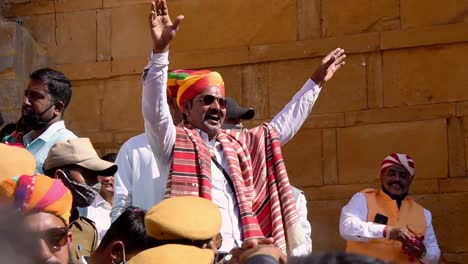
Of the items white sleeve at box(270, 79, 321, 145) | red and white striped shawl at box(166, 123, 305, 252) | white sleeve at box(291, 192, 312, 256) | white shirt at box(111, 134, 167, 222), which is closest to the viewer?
red and white striped shawl at box(166, 123, 305, 252)

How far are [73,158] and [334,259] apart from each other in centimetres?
330

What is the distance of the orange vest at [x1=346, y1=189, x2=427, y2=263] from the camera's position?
9.45 metres

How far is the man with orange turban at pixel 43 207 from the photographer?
493 centimetres

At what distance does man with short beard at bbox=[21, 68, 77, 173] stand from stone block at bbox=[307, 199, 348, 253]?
3.47 m

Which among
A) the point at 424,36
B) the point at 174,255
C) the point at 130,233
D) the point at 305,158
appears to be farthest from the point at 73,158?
the point at 424,36

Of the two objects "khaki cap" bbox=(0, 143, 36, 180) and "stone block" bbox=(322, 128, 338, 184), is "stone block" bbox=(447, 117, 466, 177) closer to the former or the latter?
"stone block" bbox=(322, 128, 338, 184)

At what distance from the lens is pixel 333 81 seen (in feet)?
35.2

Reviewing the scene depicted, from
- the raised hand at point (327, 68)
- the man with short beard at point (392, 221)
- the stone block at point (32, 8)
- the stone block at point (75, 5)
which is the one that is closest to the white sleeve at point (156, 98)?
the raised hand at point (327, 68)

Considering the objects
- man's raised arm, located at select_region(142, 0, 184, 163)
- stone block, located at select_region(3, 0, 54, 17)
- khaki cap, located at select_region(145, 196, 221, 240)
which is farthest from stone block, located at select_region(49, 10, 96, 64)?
khaki cap, located at select_region(145, 196, 221, 240)

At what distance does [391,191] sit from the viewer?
9.88 m

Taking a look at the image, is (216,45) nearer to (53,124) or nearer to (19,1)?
(19,1)

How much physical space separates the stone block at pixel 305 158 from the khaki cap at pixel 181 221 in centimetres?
528

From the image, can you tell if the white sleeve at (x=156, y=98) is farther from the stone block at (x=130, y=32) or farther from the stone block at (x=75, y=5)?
the stone block at (x=75, y=5)

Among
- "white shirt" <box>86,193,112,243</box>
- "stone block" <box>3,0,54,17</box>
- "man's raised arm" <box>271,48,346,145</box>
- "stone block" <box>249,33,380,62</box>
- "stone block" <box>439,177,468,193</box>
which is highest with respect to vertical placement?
"stone block" <box>3,0,54,17</box>
